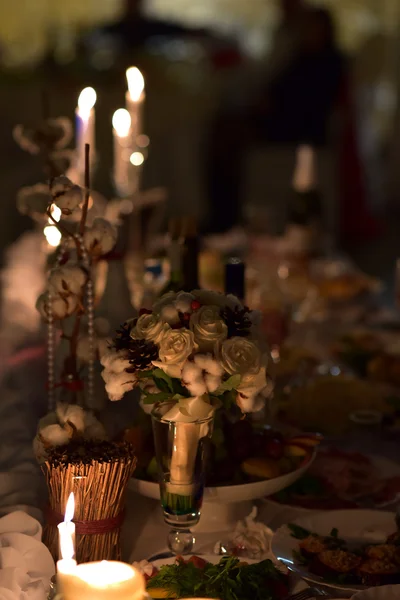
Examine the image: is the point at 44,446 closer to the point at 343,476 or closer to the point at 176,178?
the point at 343,476

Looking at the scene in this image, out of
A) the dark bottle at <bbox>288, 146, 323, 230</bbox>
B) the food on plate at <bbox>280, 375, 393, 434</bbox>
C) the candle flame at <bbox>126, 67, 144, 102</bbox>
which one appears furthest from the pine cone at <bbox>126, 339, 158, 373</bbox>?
the dark bottle at <bbox>288, 146, 323, 230</bbox>

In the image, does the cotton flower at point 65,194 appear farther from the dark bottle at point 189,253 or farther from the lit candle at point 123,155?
the lit candle at point 123,155

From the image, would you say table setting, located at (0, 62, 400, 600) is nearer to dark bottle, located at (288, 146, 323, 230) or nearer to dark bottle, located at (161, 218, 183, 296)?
dark bottle, located at (161, 218, 183, 296)

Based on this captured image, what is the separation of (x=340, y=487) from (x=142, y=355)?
0.57m

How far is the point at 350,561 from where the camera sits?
1.21 metres

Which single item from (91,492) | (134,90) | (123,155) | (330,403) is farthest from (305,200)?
(91,492)

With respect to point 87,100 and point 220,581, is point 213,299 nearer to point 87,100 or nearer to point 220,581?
point 220,581

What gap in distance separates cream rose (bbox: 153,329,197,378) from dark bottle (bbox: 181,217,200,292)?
1.38ft

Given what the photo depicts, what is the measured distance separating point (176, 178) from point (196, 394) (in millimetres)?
5809

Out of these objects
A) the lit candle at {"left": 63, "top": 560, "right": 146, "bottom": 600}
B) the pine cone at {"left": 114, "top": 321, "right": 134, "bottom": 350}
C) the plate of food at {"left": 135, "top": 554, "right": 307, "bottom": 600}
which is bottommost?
the plate of food at {"left": 135, "top": 554, "right": 307, "bottom": 600}

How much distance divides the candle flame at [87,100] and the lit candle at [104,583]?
919 mm

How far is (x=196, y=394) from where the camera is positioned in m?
1.12

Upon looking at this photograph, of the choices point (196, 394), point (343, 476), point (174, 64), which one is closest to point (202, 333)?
point (196, 394)

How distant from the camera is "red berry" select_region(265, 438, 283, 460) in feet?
4.62
